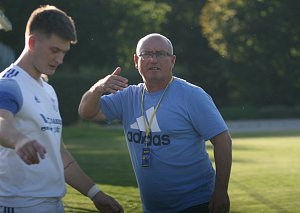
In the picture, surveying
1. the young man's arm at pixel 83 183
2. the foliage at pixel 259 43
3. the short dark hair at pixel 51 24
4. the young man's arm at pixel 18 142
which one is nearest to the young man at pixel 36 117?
the short dark hair at pixel 51 24

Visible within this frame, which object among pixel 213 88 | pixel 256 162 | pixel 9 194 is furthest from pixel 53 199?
pixel 213 88

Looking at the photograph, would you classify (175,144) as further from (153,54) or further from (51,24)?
(51,24)

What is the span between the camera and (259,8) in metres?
47.4

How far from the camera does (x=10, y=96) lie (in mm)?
4316

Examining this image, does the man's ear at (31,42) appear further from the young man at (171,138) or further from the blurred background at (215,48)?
the blurred background at (215,48)

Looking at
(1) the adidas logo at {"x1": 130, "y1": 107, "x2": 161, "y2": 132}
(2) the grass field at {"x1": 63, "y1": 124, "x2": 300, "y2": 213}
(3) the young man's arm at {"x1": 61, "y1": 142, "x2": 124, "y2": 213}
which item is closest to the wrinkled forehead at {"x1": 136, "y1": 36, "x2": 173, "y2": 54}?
(1) the adidas logo at {"x1": 130, "y1": 107, "x2": 161, "y2": 132}

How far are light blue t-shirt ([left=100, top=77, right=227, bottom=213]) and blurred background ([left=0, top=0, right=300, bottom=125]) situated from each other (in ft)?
116

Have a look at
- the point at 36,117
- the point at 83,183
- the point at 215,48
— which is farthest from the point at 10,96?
the point at 215,48

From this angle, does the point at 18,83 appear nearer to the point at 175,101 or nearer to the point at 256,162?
the point at 175,101

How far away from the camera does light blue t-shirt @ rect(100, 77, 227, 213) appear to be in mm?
5703

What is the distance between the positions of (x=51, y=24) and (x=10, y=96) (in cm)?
47

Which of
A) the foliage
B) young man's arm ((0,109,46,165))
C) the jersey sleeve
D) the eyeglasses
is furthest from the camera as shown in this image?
the foliage

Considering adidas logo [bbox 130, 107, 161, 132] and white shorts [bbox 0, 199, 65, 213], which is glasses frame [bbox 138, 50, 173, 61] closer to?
adidas logo [bbox 130, 107, 161, 132]

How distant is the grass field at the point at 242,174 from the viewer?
11305 millimetres
